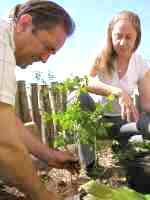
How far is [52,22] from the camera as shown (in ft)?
8.36

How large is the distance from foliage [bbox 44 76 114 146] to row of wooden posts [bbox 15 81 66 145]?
2.78m

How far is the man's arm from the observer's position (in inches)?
88.7

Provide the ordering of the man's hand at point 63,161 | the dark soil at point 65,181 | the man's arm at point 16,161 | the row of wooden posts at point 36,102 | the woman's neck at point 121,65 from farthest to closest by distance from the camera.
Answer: the row of wooden posts at point 36,102, the woman's neck at point 121,65, the dark soil at point 65,181, the man's hand at point 63,161, the man's arm at point 16,161

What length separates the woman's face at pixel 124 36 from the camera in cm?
372

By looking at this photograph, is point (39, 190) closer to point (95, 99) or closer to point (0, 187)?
point (0, 187)

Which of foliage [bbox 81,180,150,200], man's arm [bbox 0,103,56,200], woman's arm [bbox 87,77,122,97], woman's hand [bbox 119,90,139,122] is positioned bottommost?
foliage [bbox 81,180,150,200]

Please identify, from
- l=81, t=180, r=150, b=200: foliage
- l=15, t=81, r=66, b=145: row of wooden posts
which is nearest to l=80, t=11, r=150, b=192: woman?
l=81, t=180, r=150, b=200: foliage

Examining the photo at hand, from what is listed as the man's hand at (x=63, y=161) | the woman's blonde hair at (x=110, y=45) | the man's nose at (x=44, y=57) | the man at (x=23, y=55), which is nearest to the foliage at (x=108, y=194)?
the man at (x=23, y=55)

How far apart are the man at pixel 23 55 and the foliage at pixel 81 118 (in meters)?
0.74

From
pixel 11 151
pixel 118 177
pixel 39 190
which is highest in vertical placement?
pixel 11 151

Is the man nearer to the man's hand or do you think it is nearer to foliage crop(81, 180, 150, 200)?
the man's hand

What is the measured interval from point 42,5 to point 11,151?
0.78 meters

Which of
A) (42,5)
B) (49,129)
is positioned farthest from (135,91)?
(49,129)

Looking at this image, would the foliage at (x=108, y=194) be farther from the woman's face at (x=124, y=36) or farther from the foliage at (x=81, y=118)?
the woman's face at (x=124, y=36)
